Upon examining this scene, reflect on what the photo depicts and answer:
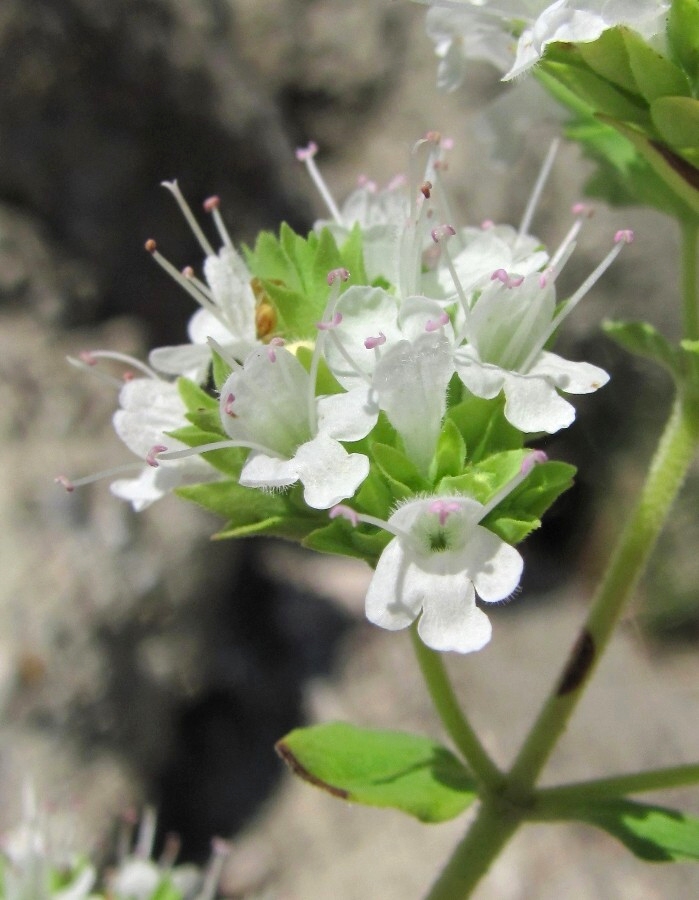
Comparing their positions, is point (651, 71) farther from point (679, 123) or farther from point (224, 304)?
point (224, 304)

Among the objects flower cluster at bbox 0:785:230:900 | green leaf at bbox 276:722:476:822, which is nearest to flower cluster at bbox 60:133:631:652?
green leaf at bbox 276:722:476:822

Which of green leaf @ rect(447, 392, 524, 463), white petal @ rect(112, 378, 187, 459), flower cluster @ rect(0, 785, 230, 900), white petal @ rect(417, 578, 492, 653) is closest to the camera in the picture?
white petal @ rect(417, 578, 492, 653)

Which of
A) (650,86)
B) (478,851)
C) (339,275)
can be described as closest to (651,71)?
(650,86)

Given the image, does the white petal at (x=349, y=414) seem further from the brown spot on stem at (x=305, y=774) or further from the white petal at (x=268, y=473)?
the brown spot on stem at (x=305, y=774)

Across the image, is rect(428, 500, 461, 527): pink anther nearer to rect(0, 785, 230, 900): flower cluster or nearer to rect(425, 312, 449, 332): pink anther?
rect(425, 312, 449, 332): pink anther

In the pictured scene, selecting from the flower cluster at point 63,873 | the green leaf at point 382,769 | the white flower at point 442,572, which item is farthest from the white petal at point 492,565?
the flower cluster at point 63,873

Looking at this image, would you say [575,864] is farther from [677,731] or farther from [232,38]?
Answer: [232,38]
